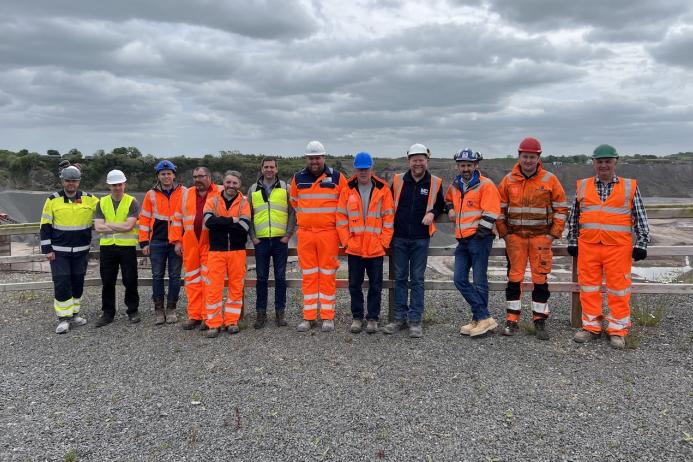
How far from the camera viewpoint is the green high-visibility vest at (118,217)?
623 centimetres

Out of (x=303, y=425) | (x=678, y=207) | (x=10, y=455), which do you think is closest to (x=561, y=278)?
(x=678, y=207)

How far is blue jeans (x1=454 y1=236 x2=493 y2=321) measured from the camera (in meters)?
5.40

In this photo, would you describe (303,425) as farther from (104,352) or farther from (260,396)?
(104,352)

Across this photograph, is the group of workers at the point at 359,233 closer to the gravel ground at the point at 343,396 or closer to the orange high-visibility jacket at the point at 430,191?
the orange high-visibility jacket at the point at 430,191

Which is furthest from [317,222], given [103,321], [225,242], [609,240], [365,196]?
[103,321]

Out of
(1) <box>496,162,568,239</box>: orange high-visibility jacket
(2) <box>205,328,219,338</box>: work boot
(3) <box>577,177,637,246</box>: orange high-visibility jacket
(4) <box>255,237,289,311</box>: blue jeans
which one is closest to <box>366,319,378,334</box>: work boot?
(4) <box>255,237,289,311</box>: blue jeans

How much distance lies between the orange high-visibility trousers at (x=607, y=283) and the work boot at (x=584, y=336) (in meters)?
0.06

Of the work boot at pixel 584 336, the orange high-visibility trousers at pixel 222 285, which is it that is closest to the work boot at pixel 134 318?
the orange high-visibility trousers at pixel 222 285

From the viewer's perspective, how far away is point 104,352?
17.9 ft

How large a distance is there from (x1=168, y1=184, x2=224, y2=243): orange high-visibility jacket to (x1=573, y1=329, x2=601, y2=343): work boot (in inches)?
177

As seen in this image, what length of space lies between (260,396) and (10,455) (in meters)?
1.88

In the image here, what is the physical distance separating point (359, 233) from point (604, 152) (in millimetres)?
2821

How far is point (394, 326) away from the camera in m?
5.75

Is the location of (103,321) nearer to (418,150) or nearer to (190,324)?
(190,324)
